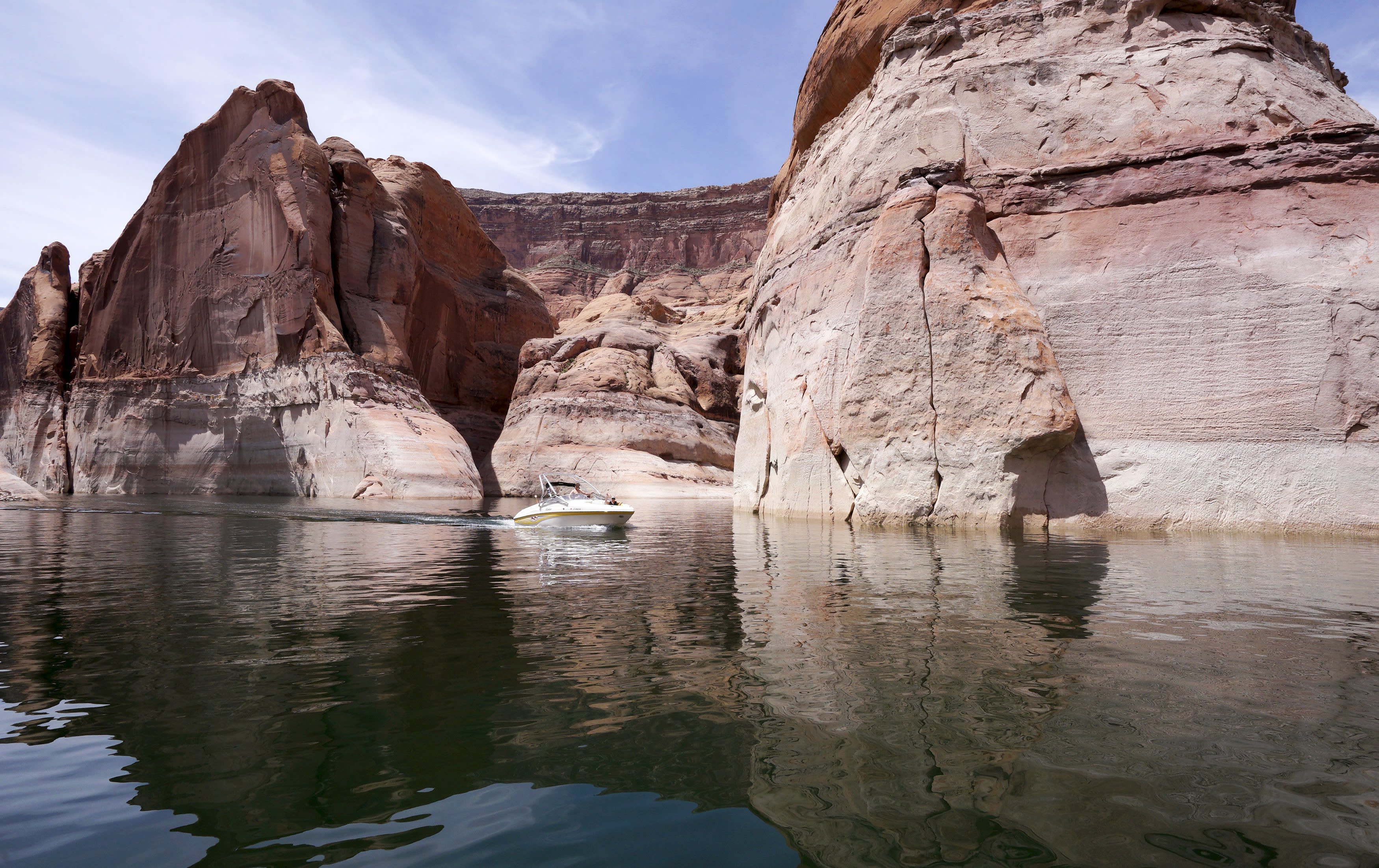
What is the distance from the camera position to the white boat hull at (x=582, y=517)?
18.3 metres

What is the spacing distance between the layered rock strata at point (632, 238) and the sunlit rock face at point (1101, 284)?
64206 mm

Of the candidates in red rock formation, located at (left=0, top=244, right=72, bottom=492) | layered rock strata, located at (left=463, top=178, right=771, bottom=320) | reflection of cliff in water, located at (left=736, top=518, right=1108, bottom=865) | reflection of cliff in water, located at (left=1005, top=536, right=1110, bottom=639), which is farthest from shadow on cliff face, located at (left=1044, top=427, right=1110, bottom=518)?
layered rock strata, located at (left=463, top=178, right=771, bottom=320)

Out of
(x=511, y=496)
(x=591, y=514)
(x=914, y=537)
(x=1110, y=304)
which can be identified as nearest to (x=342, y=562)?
(x=591, y=514)

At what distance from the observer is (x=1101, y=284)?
664 inches

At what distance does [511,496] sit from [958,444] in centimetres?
3074

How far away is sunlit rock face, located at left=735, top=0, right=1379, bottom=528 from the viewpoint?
14945 mm

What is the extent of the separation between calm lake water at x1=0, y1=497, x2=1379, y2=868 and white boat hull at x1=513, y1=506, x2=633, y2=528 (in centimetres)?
871

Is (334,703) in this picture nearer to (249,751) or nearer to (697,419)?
(249,751)

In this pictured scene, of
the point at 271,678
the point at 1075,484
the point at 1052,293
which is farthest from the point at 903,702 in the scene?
the point at 1052,293

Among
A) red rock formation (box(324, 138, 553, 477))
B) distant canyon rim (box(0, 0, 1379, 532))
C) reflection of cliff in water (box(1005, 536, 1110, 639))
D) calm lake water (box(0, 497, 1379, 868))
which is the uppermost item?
red rock formation (box(324, 138, 553, 477))

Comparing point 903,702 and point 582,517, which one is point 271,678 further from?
point 582,517

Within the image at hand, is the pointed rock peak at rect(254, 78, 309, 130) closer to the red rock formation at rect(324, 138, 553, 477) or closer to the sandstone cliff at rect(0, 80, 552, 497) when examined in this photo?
the sandstone cliff at rect(0, 80, 552, 497)

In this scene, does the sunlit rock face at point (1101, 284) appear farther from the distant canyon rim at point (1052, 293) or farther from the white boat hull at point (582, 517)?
the white boat hull at point (582, 517)

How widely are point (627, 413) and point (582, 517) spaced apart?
26033 mm
